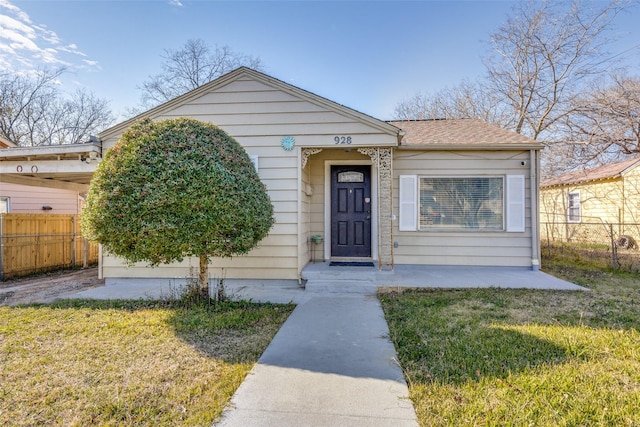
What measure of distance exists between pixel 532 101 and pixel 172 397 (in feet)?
58.3

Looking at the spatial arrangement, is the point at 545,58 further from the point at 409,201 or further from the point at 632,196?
the point at 409,201

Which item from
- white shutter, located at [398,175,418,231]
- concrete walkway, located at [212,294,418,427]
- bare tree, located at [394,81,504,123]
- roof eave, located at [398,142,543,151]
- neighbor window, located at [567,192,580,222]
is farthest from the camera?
bare tree, located at [394,81,504,123]

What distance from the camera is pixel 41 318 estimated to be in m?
4.13

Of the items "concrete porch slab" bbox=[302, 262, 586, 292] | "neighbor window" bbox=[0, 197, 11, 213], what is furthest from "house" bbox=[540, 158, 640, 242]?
"neighbor window" bbox=[0, 197, 11, 213]

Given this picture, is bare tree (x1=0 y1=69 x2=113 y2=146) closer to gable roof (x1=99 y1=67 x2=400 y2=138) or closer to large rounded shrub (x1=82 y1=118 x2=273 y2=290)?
gable roof (x1=99 y1=67 x2=400 y2=138)

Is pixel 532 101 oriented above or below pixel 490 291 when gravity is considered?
above

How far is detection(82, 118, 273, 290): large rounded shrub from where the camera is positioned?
393cm

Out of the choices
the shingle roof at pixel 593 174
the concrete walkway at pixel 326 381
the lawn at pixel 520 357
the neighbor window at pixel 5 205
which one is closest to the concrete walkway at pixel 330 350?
the concrete walkway at pixel 326 381

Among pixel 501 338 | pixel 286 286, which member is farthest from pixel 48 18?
pixel 501 338

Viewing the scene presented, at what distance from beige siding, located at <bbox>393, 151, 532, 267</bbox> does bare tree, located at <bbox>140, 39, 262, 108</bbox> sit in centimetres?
1530

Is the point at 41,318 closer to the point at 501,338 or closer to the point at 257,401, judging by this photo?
the point at 257,401

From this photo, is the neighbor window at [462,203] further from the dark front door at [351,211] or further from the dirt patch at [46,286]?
the dirt patch at [46,286]

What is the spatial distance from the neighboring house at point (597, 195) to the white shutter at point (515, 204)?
577 cm

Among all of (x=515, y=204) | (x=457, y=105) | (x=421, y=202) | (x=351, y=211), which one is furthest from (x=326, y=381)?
(x=457, y=105)
